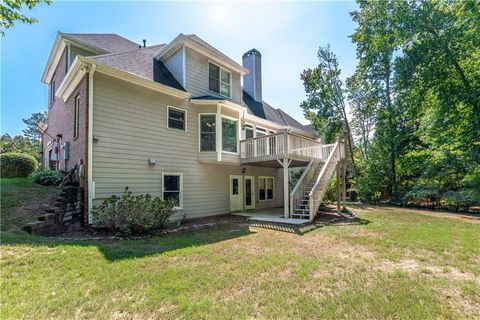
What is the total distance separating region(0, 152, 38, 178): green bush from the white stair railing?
13003 millimetres

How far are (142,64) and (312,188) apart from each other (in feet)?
28.3

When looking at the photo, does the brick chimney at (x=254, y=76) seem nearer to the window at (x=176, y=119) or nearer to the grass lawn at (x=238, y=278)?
the window at (x=176, y=119)

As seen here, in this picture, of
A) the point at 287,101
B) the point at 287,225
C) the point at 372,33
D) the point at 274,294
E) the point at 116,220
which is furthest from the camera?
the point at 287,101

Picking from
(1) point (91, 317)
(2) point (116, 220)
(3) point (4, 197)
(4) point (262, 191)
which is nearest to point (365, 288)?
(1) point (91, 317)

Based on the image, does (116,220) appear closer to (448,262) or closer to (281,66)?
(448,262)

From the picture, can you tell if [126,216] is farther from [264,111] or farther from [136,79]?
[264,111]

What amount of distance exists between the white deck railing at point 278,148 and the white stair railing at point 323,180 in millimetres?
955

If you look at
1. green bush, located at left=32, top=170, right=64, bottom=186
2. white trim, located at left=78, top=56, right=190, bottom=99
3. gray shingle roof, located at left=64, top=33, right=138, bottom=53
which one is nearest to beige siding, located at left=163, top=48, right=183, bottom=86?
white trim, located at left=78, top=56, right=190, bottom=99

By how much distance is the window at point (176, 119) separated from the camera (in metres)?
9.95

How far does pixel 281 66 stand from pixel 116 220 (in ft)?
40.6

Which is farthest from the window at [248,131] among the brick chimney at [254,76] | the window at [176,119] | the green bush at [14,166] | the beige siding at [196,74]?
the green bush at [14,166]

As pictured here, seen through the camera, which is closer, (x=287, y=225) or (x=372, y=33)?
(x=287, y=225)

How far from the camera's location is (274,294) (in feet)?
11.1

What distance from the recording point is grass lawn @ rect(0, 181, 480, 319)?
117 inches
